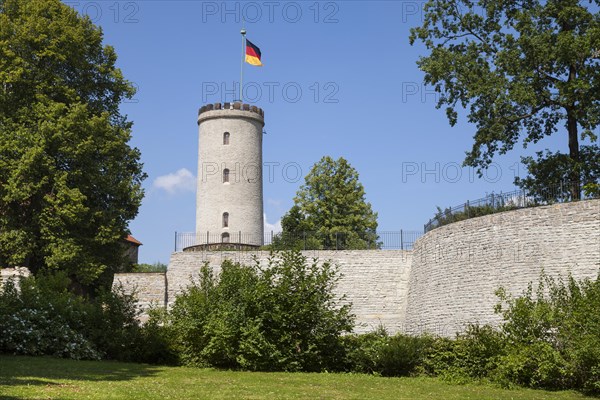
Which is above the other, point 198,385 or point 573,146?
point 573,146

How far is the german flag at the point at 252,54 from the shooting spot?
5150 centimetres

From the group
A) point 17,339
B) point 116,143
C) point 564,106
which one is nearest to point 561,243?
point 564,106

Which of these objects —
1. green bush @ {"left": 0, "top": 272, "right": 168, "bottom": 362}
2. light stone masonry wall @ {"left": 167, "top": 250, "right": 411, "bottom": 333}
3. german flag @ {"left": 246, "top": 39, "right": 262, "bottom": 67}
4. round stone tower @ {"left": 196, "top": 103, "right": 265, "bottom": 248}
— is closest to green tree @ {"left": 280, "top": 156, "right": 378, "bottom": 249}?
round stone tower @ {"left": 196, "top": 103, "right": 265, "bottom": 248}

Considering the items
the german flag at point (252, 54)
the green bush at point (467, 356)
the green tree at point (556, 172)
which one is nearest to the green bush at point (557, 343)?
the green bush at point (467, 356)

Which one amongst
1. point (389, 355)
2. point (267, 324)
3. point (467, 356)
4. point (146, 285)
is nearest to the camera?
point (467, 356)

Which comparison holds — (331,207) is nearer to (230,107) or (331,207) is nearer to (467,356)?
(230,107)

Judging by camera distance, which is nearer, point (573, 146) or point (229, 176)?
point (573, 146)

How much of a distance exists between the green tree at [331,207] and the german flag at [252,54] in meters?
8.20

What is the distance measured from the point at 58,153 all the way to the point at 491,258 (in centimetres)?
1991

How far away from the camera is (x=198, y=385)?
16.7 meters

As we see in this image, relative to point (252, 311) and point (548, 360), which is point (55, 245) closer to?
point (252, 311)

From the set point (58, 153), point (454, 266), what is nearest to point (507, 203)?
point (454, 266)

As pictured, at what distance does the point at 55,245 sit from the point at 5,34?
10.1 meters

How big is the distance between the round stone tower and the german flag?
→ 319 centimetres
